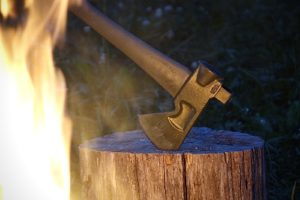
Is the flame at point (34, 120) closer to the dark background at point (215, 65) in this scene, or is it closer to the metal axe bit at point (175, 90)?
the metal axe bit at point (175, 90)

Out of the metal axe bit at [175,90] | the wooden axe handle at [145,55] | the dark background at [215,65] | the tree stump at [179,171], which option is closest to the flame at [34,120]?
the wooden axe handle at [145,55]

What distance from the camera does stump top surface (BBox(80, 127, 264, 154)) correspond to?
6.85 ft

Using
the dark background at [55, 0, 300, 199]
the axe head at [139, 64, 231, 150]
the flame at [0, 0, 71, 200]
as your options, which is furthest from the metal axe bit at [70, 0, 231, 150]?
the dark background at [55, 0, 300, 199]

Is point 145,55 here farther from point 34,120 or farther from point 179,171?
point 34,120

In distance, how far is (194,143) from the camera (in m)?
2.23

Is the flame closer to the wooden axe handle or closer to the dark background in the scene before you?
the wooden axe handle

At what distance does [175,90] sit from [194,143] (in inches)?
12.1

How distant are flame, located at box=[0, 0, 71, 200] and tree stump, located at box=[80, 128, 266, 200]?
405 mm

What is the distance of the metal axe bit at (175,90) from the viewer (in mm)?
2021

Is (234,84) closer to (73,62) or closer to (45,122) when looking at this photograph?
(73,62)

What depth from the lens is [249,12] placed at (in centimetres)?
595

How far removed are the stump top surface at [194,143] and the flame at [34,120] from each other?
318 mm

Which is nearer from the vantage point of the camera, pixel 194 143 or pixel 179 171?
pixel 179 171

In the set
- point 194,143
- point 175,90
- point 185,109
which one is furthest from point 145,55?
point 194,143
